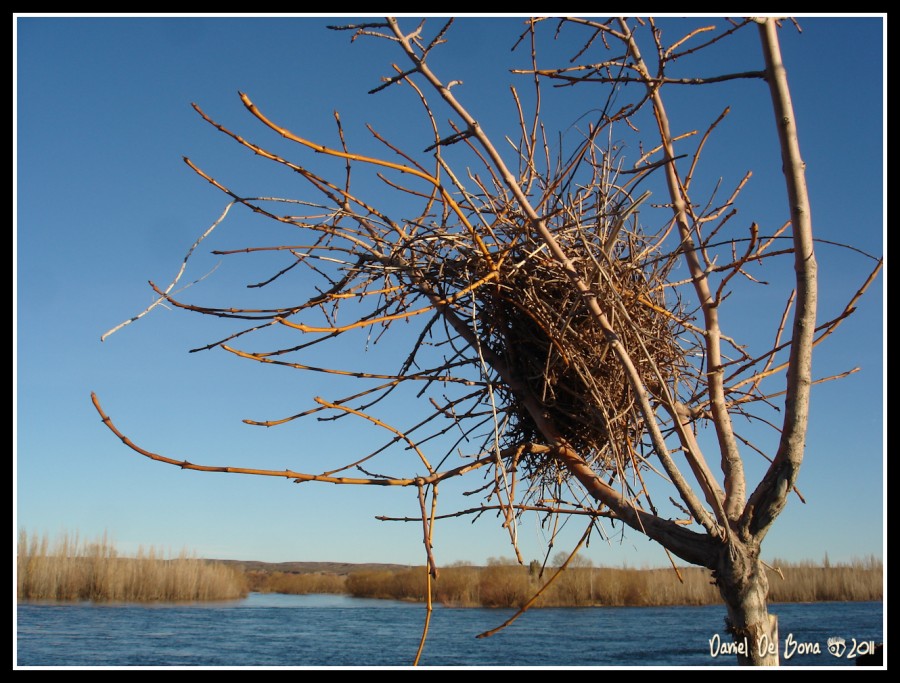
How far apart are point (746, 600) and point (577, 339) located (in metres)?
0.56

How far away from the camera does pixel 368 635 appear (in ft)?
67.5

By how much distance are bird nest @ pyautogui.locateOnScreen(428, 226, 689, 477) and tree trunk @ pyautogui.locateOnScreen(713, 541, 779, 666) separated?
Answer: 0.25 meters

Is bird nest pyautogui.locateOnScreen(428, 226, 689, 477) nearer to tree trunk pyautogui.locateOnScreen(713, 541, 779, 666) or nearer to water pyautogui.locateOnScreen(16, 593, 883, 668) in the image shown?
tree trunk pyautogui.locateOnScreen(713, 541, 779, 666)

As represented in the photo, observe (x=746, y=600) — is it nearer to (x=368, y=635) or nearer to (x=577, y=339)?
(x=577, y=339)

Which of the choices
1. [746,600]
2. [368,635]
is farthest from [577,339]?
[368,635]

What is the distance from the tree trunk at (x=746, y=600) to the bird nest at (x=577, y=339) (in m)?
0.25

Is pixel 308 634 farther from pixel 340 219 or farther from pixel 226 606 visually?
pixel 340 219

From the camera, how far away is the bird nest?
1477 millimetres

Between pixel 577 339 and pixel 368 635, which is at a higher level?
pixel 577 339

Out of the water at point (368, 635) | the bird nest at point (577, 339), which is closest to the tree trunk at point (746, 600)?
the bird nest at point (577, 339)

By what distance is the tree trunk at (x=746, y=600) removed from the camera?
1.29m

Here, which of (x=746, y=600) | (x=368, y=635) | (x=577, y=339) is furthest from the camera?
(x=368, y=635)

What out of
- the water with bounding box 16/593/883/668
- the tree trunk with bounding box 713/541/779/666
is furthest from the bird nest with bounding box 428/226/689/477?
the water with bounding box 16/593/883/668

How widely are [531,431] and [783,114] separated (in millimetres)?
816
